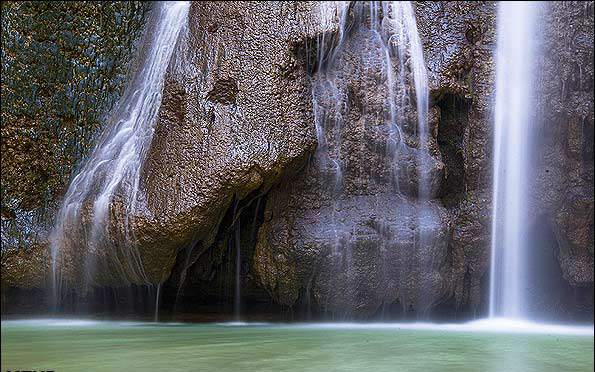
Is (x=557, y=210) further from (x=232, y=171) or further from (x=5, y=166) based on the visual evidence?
(x=5, y=166)

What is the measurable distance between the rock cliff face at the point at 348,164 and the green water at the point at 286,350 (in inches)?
32.4

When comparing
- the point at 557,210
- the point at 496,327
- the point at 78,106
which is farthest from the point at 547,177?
the point at 78,106

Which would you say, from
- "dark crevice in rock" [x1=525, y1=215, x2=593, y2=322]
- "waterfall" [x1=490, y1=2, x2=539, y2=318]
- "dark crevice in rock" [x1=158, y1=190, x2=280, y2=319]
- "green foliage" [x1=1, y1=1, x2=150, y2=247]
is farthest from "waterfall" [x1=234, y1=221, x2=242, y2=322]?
"dark crevice in rock" [x1=525, y1=215, x2=593, y2=322]

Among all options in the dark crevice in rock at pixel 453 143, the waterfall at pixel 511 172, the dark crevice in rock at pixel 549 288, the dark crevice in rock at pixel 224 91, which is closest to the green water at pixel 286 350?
the waterfall at pixel 511 172

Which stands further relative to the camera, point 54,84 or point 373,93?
point 54,84

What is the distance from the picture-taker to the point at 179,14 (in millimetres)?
6301

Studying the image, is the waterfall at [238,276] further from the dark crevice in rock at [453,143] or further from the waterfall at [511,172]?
the waterfall at [511,172]

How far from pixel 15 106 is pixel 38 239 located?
1.45 m

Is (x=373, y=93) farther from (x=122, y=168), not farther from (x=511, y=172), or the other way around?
(x=122, y=168)

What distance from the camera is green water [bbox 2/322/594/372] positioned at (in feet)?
9.83

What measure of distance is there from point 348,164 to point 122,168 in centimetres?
209

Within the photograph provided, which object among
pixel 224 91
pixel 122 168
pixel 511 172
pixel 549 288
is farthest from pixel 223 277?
pixel 549 288

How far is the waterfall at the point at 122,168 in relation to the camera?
5363 millimetres

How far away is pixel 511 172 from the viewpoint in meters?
6.13
